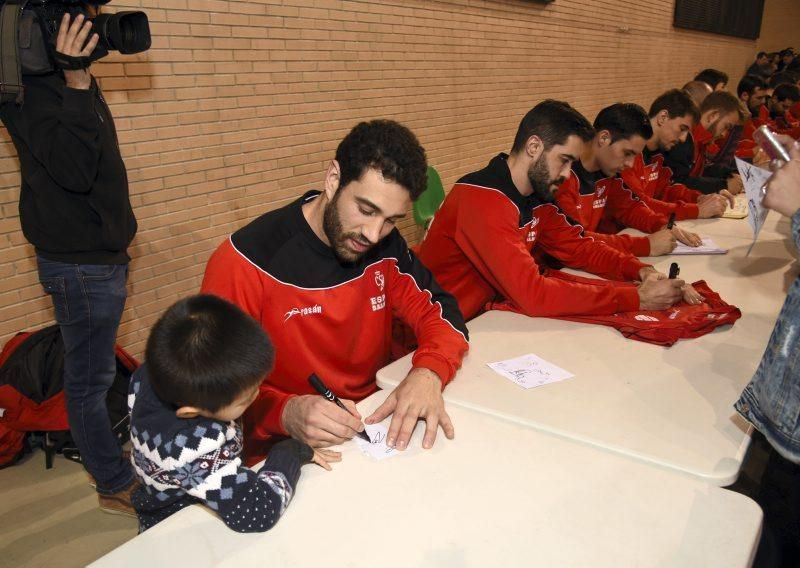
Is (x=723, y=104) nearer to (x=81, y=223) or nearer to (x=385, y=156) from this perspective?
(x=385, y=156)

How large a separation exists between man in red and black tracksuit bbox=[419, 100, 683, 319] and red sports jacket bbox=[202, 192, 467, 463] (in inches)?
13.3

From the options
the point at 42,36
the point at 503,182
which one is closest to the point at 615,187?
the point at 503,182

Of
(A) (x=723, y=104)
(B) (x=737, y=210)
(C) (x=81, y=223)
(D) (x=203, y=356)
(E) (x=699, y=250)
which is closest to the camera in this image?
(D) (x=203, y=356)

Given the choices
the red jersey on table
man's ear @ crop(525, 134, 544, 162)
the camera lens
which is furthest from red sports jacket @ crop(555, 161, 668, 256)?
the camera lens

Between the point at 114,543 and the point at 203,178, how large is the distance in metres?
1.79

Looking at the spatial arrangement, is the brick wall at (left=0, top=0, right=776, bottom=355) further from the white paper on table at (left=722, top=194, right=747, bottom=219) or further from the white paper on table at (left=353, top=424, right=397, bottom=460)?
the white paper on table at (left=722, top=194, right=747, bottom=219)

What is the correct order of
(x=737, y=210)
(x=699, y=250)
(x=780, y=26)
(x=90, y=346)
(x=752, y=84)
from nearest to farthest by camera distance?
(x=90, y=346), (x=699, y=250), (x=737, y=210), (x=752, y=84), (x=780, y=26)

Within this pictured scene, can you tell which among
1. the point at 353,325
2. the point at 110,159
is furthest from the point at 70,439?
the point at 353,325

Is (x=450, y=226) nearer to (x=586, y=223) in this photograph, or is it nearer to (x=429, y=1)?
(x=586, y=223)

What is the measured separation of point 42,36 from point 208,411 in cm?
145

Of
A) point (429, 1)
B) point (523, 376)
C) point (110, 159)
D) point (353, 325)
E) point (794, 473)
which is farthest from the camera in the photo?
point (429, 1)

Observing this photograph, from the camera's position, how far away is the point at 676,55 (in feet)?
30.5

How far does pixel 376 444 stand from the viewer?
4.24 ft

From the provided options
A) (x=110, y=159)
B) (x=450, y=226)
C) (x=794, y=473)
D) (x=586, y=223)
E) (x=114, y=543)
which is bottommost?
(x=114, y=543)
